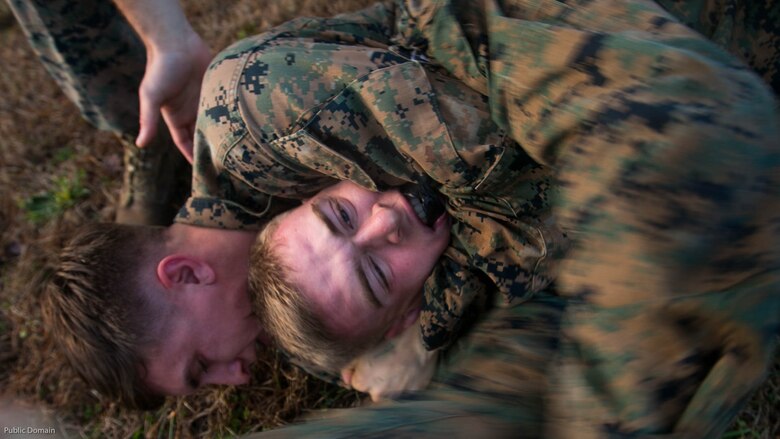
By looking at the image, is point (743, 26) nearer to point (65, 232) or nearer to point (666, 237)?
point (666, 237)

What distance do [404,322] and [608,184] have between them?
1189 mm

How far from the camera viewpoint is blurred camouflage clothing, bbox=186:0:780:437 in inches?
52.1

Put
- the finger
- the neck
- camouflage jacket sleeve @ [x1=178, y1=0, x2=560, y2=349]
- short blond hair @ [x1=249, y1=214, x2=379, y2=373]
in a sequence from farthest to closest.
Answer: the finger
the neck
short blond hair @ [x1=249, y1=214, x2=379, y2=373]
camouflage jacket sleeve @ [x1=178, y1=0, x2=560, y2=349]

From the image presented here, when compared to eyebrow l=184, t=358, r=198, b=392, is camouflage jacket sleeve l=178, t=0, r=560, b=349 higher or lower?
higher

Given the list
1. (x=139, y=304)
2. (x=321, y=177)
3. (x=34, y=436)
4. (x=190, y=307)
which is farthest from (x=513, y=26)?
(x=34, y=436)

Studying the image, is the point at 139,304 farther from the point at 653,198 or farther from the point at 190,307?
the point at 653,198

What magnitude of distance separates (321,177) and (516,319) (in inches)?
36.4

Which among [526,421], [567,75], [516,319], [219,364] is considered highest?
[567,75]

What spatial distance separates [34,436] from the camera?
299 centimetres

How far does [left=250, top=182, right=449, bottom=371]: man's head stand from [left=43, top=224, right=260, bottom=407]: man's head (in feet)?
0.90

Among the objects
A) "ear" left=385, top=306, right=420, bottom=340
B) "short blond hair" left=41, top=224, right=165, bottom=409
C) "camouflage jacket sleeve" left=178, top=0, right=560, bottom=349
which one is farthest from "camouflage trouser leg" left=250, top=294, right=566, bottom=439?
"short blond hair" left=41, top=224, right=165, bottom=409

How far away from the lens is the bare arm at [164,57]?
8.23ft

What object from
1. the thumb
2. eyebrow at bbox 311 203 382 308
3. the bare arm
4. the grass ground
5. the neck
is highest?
the bare arm

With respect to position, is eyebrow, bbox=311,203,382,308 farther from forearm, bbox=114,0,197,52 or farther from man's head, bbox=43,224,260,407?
forearm, bbox=114,0,197,52
